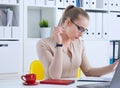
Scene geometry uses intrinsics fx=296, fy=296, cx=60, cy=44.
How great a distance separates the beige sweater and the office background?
1197 millimetres

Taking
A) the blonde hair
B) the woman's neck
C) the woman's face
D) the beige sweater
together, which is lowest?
the beige sweater

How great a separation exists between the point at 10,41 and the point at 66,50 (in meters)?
1.26

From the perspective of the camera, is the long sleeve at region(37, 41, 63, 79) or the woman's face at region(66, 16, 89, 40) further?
the woman's face at region(66, 16, 89, 40)

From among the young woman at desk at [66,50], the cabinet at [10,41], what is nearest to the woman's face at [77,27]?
the young woman at desk at [66,50]

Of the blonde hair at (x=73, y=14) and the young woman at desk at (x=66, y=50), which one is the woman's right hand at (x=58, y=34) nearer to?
the young woman at desk at (x=66, y=50)

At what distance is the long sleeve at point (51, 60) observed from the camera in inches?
90.4

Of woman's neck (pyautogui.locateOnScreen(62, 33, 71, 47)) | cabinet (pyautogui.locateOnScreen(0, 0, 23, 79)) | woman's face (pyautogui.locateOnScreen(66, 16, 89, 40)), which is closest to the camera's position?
woman's face (pyautogui.locateOnScreen(66, 16, 89, 40))

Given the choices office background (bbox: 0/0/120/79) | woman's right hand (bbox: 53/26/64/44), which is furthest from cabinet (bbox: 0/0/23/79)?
woman's right hand (bbox: 53/26/64/44)

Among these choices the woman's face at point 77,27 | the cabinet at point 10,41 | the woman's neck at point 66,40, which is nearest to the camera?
the woman's face at point 77,27

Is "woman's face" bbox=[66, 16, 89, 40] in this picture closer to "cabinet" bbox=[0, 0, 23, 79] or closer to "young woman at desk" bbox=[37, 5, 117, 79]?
"young woman at desk" bbox=[37, 5, 117, 79]

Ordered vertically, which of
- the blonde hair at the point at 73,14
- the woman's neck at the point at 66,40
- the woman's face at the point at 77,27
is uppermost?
the blonde hair at the point at 73,14

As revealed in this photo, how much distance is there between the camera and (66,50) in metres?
2.54

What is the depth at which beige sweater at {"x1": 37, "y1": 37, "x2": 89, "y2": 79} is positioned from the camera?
2.31m

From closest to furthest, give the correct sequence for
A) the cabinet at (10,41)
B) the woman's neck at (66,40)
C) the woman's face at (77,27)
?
the woman's face at (77,27) → the woman's neck at (66,40) → the cabinet at (10,41)
